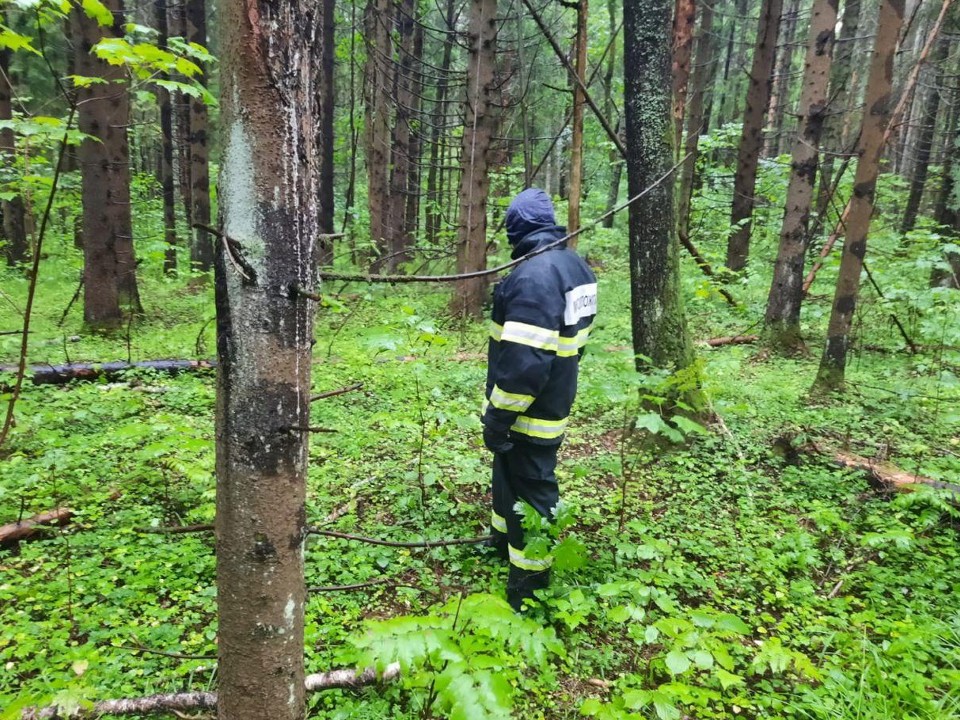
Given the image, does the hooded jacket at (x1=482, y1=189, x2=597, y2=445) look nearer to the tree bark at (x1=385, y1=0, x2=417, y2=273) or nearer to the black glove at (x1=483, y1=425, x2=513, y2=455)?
the black glove at (x1=483, y1=425, x2=513, y2=455)

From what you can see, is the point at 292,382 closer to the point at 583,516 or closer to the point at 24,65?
the point at 583,516

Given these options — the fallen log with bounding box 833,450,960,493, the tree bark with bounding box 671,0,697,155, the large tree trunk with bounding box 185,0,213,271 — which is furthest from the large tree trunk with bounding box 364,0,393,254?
the fallen log with bounding box 833,450,960,493

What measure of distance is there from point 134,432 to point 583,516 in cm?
300

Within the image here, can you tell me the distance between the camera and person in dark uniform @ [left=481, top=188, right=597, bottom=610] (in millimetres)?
2912

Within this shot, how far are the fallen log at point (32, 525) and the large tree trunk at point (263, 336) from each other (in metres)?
2.66

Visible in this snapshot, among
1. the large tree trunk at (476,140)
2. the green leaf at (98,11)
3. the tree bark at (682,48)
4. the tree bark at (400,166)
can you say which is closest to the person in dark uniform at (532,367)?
the green leaf at (98,11)

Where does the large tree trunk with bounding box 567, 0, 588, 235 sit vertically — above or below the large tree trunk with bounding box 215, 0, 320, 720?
above

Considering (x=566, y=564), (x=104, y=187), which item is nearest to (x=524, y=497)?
(x=566, y=564)

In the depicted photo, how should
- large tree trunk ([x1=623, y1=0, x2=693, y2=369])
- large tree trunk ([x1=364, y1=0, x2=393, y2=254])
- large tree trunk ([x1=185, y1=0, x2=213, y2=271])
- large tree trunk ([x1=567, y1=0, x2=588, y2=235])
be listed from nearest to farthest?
large tree trunk ([x1=623, y1=0, x2=693, y2=369])
large tree trunk ([x1=567, y1=0, x2=588, y2=235])
large tree trunk ([x1=364, y1=0, x2=393, y2=254])
large tree trunk ([x1=185, y1=0, x2=213, y2=271])

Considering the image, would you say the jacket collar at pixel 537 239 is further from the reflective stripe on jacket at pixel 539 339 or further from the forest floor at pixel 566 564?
the forest floor at pixel 566 564

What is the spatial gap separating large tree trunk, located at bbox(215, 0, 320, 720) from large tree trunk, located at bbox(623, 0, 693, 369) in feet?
12.2

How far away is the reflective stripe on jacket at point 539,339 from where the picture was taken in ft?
9.53

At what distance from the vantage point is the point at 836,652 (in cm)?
273

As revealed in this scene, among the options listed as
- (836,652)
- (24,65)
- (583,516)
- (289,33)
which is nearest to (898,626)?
(836,652)
